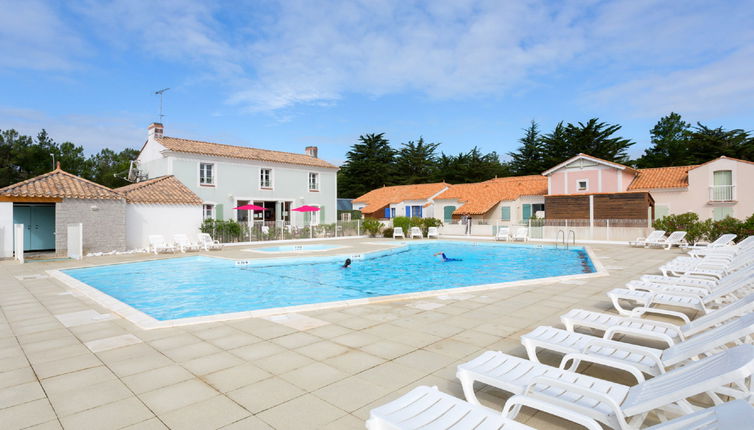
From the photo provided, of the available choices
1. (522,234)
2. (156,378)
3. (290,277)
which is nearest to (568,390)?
(156,378)

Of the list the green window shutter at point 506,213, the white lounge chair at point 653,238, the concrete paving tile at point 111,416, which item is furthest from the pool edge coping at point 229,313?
the green window shutter at point 506,213

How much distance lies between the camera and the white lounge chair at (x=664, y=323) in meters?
3.09

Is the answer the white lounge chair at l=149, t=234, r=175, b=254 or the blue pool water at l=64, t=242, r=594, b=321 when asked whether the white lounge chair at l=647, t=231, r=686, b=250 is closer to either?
the blue pool water at l=64, t=242, r=594, b=321

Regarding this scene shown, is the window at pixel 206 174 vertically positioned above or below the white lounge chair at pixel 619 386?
above

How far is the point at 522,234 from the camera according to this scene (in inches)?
906

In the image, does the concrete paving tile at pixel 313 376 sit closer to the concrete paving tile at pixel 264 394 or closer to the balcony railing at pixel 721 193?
the concrete paving tile at pixel 264 394

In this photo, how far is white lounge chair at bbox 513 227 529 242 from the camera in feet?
74.3

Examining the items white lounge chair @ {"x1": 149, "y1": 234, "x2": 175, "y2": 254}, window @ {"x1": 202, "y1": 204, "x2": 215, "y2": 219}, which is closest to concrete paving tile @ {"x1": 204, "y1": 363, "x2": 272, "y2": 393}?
white lounge chair @ {"x1": 149, "y1": 234, "x2": 175, "y2": 254}

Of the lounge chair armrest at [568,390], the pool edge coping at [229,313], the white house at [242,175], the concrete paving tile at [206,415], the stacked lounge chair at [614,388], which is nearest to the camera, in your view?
the stacked lounge chair at [614,388]

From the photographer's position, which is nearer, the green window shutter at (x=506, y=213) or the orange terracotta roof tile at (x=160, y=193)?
the orange terracotta roof tile at (x=160, y=193)

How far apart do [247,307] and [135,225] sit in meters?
12.8

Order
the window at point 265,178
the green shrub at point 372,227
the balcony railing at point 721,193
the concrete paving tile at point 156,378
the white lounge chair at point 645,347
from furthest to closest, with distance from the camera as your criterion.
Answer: the window at point 265,178, the green shrub at point 372,227, the balcony railing at point 721,193, the concrete paving tile at point 156,378, the white lounge chair at point 645,347

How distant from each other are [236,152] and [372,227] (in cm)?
1045

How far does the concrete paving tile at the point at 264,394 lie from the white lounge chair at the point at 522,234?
834 inches
